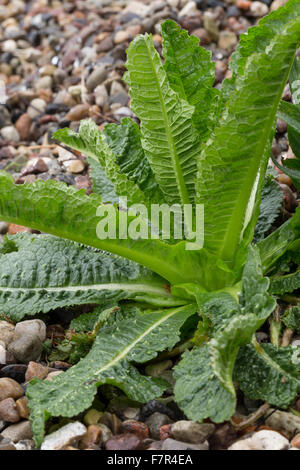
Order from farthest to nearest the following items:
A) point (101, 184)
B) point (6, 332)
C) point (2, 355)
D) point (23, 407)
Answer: point (101, 184) < point (6, 332) < point (2, 355) < point (23, 407)

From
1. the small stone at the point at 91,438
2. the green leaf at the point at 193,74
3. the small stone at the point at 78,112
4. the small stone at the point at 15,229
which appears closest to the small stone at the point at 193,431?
the small stone at the point at 91,438

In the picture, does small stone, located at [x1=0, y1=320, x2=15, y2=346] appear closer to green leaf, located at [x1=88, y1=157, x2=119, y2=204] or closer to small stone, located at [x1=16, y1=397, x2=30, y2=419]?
small stone, located at [x1=16, y1=397, x2=30, y2=419]

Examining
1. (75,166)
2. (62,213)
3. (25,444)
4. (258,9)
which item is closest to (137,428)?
(25,444)

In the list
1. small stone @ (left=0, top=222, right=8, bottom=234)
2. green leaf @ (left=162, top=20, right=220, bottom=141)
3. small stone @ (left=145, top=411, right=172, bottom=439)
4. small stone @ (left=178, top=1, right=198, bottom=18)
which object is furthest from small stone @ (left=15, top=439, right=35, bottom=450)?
small stone @ (left=178, top=1, right=198, bottom=18)

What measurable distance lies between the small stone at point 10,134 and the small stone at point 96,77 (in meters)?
0.53

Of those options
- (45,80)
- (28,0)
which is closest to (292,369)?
(45,80)

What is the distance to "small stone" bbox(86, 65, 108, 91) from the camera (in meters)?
3.76

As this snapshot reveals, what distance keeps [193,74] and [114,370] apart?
1.04 m

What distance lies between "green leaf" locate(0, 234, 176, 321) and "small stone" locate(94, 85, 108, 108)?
161 cm

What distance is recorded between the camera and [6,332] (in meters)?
2.13

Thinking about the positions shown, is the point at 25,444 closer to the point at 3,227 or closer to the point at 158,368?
the point at 158,368

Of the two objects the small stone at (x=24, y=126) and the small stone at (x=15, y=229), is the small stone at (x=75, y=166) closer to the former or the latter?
the small stone at (x=15, y=229)

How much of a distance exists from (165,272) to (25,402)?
0.58 metres

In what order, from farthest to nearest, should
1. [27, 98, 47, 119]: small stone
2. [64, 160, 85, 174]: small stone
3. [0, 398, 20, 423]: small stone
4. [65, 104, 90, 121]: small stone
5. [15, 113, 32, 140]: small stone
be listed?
[27, 98, 47, 119]: small stone
[15, 113, 32, 140]: small stone
[65, 104, 90, 121]: small stone
[64, 160, 85, 174]: small stone
[0, 398, 20, 423]: small stone
